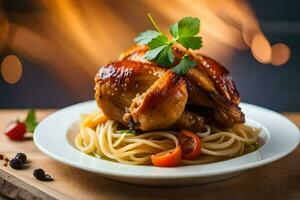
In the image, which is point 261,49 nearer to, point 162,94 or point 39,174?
point 162,94

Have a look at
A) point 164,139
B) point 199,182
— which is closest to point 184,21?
point 164,139

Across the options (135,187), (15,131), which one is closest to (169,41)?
(135,187)

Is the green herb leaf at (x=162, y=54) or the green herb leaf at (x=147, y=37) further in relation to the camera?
the green herb leaf at (x=147, y=37)

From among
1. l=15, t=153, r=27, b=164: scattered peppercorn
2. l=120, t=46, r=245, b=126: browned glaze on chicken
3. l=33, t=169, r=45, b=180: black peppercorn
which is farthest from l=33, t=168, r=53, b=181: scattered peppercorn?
l=120, t=46, r=245, b=126: browned glaze on chicken

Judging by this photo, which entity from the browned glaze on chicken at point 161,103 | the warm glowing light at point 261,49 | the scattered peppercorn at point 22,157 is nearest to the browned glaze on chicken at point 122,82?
the browned glaze on chicken at point 161,103

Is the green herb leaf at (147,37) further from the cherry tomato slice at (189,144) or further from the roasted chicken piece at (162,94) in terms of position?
the cherry tomato slice at (189,144)

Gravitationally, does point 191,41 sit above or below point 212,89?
above

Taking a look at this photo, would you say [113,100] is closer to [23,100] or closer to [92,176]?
[92,176]
